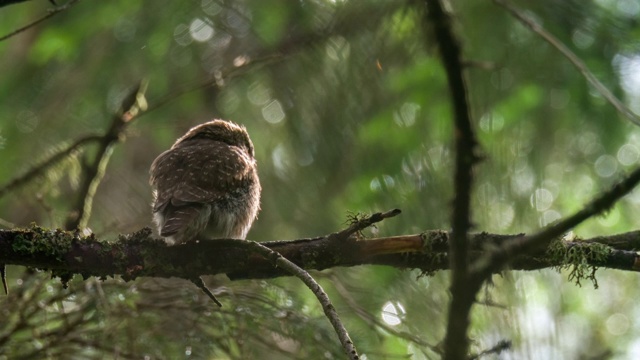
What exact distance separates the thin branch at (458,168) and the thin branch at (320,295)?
65 centimetres

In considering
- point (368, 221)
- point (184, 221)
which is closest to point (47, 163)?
point (184, 221)

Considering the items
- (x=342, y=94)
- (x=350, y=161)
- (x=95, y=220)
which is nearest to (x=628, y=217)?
(x=350, y=161)

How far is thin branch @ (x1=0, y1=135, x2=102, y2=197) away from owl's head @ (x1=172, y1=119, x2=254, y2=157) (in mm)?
787

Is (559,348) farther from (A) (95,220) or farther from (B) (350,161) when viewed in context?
(A) (95,220)

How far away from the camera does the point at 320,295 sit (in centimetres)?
240

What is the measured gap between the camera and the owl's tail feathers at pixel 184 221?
3520mm

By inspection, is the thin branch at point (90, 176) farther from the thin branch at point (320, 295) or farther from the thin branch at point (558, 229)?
the thin branch at point (558, 229)

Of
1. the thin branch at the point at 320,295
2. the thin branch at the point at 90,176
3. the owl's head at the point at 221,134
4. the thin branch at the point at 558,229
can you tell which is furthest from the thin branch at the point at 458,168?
the owl's head at the point at 221,134

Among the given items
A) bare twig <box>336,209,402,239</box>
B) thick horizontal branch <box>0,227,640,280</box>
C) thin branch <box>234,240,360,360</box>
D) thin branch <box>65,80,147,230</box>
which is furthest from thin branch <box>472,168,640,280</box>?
thin branch <box>65,80,147,230</box>

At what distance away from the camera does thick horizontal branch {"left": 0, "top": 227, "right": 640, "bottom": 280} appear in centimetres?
297

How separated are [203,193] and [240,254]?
0.74 metres

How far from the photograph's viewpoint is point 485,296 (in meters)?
1.75

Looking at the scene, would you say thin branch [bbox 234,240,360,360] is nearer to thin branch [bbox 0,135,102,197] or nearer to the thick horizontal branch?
the thick horizontal branch

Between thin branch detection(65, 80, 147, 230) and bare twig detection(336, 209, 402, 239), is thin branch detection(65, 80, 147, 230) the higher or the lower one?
the lower one
